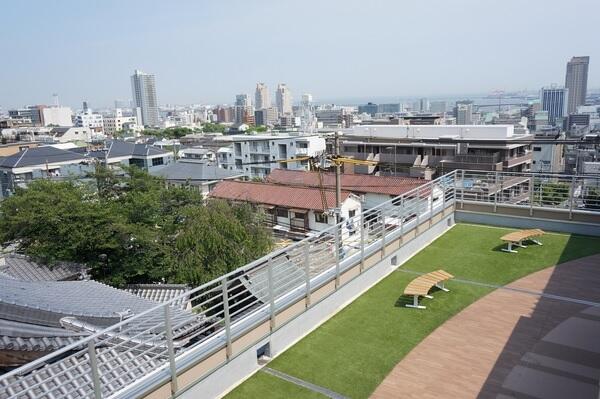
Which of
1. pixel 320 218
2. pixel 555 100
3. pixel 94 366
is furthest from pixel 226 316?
pixel 555 100

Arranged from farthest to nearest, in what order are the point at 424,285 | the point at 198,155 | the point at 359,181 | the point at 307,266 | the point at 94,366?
the point at 198,155 → the point at 359,181 → the point at 424,285 → the point at 307,266 → the point at 94,366

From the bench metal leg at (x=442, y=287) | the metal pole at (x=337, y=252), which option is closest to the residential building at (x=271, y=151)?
the bench metal leg at (x=442, y=287)

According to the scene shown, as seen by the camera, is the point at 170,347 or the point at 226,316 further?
the point at 226,316

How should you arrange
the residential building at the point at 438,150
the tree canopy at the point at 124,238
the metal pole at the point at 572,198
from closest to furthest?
1. the metal pole at the point at 572,198
2. the tree canopy at the point at 124,238
3. the residential building at the point at 438,150

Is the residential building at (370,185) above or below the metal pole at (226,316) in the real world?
below

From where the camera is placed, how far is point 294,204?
28156 mm

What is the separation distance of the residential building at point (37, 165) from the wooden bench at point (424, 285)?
3532 cm

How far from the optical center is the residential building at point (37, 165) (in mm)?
38312

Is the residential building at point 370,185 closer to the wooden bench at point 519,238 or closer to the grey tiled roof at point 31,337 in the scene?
the wooden bench at point 519,238

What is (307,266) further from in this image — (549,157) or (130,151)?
(549,157)

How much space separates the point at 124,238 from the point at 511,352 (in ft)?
46.1

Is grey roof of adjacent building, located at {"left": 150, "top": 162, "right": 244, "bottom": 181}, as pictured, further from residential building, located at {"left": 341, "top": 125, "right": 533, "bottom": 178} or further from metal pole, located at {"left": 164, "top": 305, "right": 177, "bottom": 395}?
metal pole, located at {"left": 164, "top": 305, "right": 177, "bottom": 395}

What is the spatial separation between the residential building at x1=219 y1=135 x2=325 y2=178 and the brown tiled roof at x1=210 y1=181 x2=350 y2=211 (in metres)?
13.9

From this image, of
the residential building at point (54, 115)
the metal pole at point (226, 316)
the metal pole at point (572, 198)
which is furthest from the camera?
the residential building at point (54, 115)
